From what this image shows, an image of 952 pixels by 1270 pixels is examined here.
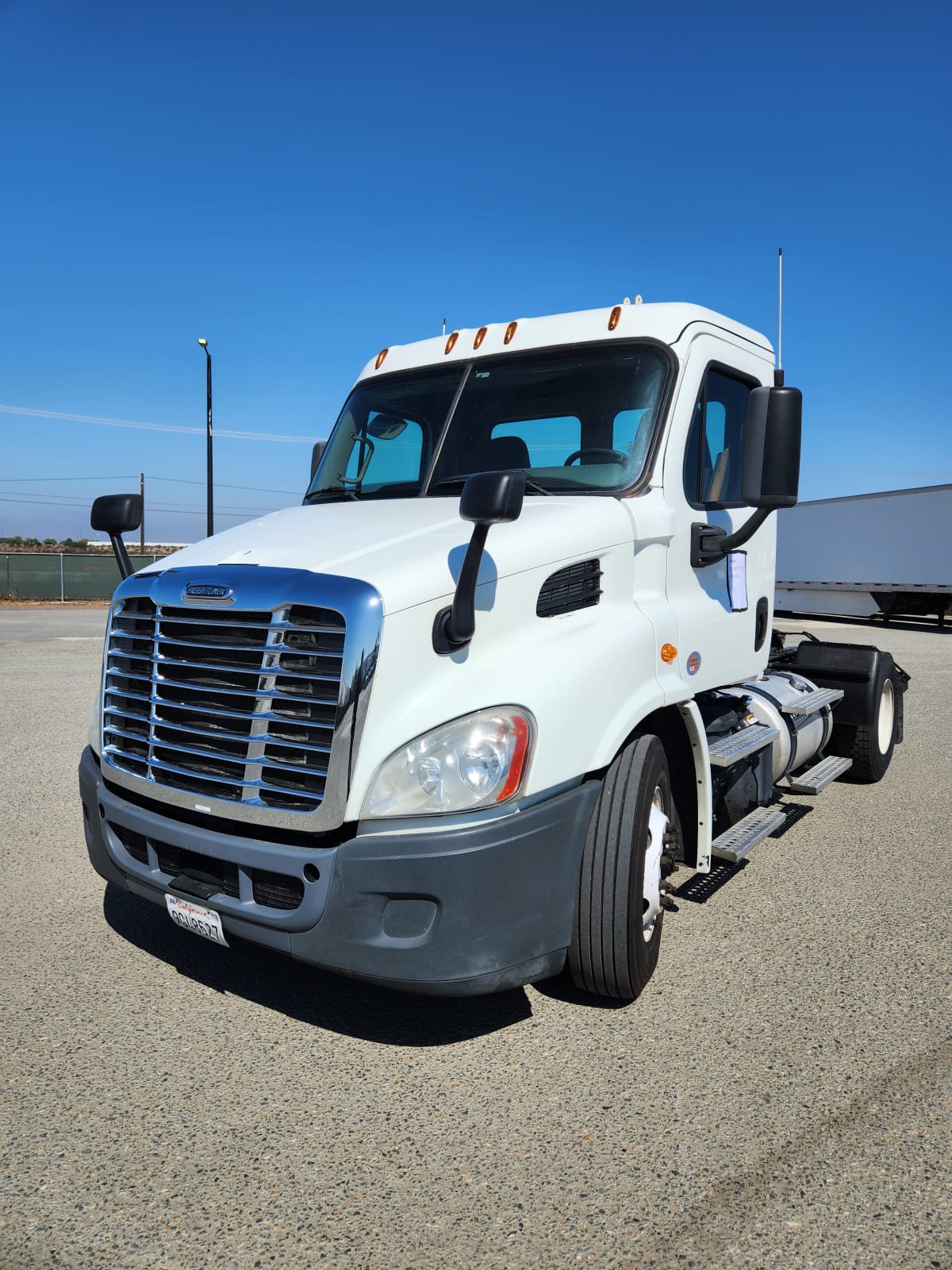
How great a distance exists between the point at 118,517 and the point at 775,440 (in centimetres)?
279

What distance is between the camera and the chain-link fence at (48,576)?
35.1 m

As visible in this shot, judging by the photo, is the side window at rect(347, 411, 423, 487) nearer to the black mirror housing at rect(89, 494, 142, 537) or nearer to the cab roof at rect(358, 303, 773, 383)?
the cab roof at rect(358, 303, 773, 383)

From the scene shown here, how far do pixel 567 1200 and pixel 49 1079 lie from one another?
66.4 inches

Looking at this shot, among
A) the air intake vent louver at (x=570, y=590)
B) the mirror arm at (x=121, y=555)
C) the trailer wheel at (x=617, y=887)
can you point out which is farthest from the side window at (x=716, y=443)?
the mirror arm at (x=121, y=555)

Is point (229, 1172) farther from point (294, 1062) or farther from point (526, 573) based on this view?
point (526, 573)

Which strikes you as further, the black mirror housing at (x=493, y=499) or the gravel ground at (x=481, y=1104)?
the black mirror housing at (x=493, y=499)

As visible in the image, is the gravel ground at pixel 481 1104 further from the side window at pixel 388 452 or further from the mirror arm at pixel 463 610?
the side window at pixel 388 452

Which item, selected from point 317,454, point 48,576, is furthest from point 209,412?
point 317,454

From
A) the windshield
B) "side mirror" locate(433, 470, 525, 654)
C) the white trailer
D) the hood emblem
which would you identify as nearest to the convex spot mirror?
the windshield

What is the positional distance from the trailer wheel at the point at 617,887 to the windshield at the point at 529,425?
1233mm

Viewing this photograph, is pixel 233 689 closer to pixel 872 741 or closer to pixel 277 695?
pixel 277 695

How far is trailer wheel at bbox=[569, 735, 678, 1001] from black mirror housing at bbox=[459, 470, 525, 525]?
1.08m

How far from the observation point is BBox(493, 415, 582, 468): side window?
166 inches

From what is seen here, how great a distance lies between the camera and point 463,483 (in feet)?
13.7
